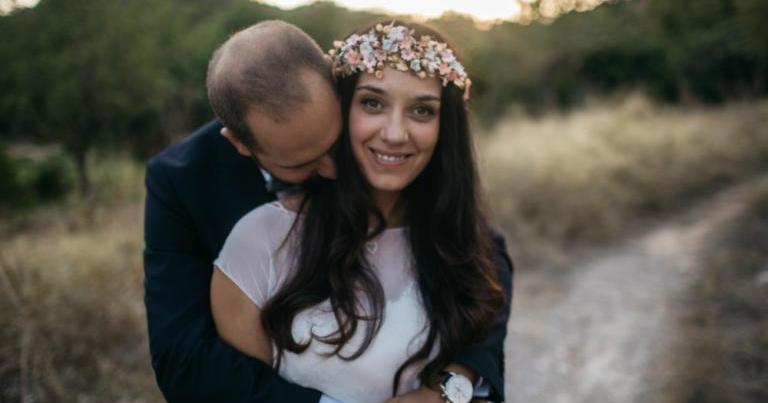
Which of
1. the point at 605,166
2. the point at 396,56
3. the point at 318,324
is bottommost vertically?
the point at 605,166

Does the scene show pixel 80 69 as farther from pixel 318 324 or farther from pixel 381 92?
pixel 318 324

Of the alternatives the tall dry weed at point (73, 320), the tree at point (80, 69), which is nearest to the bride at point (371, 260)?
the tall dry weed at point (73, 320)

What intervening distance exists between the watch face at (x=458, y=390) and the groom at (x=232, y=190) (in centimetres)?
5

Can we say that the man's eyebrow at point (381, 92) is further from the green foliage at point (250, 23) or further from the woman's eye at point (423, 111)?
the green foliage at point (250, 23)

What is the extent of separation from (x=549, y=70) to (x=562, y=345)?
651 inches

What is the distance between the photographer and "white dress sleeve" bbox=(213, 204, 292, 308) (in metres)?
1.80

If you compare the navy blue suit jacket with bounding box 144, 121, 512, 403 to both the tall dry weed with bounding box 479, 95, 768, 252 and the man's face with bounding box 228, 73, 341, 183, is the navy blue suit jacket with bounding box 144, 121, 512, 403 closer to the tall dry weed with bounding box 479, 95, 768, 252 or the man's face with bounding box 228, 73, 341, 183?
the man's face with bounding box 228, 73, 341, 183

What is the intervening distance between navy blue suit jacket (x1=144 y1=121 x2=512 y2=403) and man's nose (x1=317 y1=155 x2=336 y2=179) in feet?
0.90

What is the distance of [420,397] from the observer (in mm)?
1929

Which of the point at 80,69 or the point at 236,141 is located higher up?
the point at 236,141

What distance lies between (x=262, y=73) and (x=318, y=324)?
87 cm

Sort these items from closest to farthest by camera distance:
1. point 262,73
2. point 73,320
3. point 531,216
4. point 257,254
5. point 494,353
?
1. point 262,73
2. point 257,254
3. point 494,353
4. point 73,320
5. point 531,216

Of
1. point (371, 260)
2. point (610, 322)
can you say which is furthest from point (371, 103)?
point (610, 322)

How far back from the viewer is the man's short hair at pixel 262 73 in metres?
1.67
